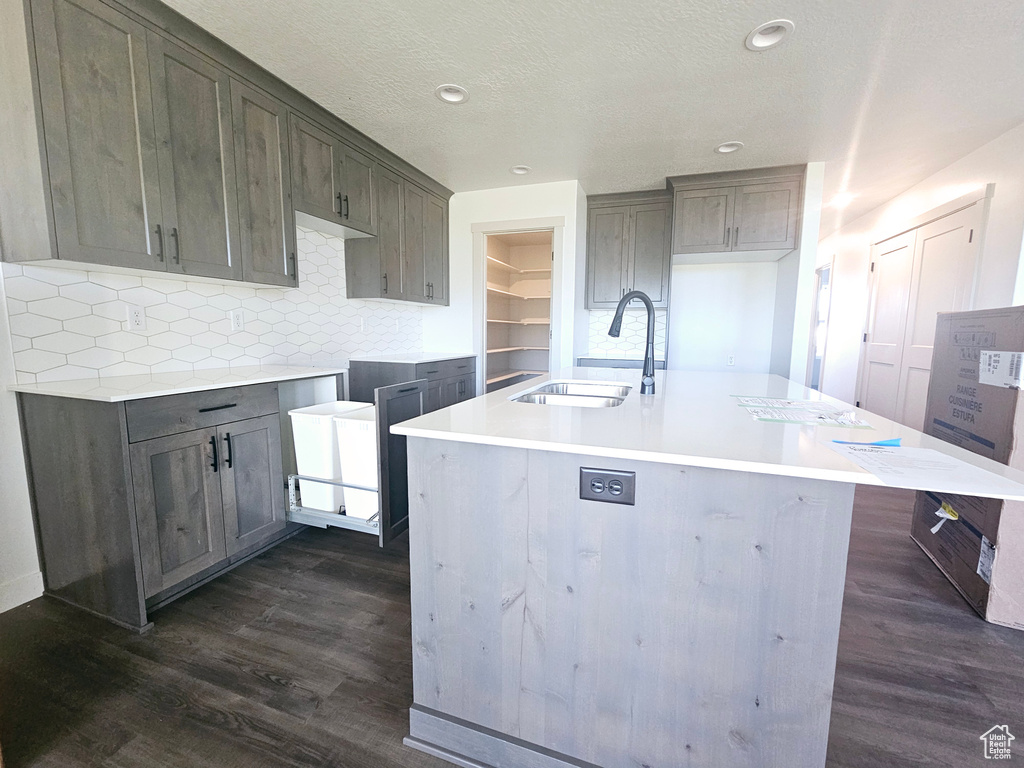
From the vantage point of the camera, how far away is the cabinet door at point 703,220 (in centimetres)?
357

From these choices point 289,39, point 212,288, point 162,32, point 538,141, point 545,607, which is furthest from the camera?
point 538,141

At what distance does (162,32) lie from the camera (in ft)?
5.94

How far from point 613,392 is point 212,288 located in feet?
7.42

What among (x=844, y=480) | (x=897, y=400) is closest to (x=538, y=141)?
(x=844, y=480)

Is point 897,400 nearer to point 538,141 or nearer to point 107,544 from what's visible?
point 538,141

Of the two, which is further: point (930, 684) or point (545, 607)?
point (930, 684)

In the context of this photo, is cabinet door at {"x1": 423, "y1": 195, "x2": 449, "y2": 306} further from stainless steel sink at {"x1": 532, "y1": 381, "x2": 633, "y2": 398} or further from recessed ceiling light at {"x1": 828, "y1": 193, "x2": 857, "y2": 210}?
recessed ceiling light at {"x1": 828, "y1": 193, "x2": 857, "y2": 210}

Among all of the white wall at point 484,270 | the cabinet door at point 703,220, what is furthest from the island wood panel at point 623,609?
the cabinet door at point 703,220

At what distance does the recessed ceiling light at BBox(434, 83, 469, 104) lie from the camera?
2.35 m

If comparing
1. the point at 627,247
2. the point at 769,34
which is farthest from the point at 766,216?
the point at 769,34

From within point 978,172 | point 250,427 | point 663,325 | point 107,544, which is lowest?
point 107,544

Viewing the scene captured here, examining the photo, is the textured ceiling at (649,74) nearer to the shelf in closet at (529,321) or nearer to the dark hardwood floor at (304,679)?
the shelf in closet at (529,321)

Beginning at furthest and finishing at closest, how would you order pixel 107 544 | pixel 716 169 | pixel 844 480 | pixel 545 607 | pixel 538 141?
1. pixel 716 169
2. pixel 538 141
3. pixel 107 544
4. pixel 545 607
5. pixel 844 480

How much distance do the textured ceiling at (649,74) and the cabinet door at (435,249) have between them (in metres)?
0.68
